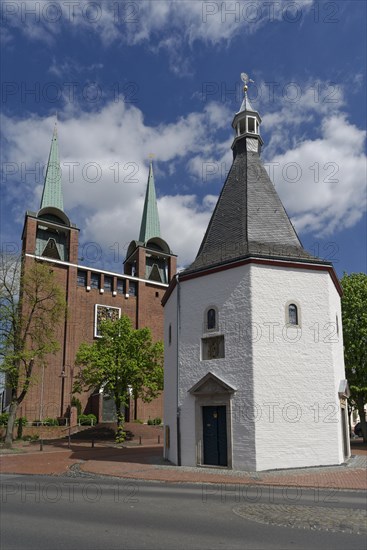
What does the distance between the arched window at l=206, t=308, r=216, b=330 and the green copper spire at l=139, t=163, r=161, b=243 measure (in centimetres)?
3756

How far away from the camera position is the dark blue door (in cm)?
1802

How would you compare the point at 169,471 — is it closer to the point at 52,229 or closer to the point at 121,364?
the point at 121,364

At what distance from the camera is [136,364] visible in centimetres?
3319

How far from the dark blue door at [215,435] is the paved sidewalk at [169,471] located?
22.2 inches

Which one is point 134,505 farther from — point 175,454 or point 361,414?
point 361,414

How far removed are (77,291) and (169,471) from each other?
106ft

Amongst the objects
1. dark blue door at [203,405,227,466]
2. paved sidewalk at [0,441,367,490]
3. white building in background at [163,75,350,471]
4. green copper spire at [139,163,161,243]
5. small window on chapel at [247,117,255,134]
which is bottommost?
paved sidewalk at [0,441,367,490]

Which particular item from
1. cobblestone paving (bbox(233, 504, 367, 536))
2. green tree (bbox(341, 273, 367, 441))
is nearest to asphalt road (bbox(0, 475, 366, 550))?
cobblestone paving (bbox(233, 504, 367, 536))

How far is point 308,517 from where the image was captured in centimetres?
954

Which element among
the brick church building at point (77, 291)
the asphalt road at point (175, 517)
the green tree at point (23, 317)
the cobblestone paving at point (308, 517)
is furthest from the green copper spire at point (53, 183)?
the cobblestone paving at point (308, 517)

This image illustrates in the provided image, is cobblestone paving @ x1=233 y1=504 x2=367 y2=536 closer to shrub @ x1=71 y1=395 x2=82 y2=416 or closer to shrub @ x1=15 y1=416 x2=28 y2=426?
shrub @ x1=15 y1=416 x2=28 y2=426

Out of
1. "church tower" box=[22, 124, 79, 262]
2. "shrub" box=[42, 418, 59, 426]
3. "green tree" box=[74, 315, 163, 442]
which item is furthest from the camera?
"church tower" box=[22, 124, 79, 262]

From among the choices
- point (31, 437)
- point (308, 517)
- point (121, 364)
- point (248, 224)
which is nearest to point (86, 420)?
point (31, 437)

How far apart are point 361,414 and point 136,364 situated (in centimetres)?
1497
